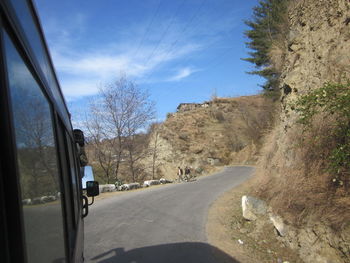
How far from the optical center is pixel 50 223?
4.82 feet

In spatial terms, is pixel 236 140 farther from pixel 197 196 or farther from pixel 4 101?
pixel 4 101

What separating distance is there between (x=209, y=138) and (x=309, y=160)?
4097 centimetres

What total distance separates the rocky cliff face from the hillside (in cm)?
2479

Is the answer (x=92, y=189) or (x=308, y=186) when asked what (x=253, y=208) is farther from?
(x=92, y=189)

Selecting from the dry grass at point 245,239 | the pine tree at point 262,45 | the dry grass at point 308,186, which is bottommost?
the dry grass at point 245,239

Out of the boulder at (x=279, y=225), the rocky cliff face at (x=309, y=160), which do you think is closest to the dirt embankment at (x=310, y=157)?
the rocky cliff face at (x=309, y=160)

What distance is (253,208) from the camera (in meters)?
8.04

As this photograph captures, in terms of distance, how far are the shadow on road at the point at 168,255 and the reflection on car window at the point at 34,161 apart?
4229 mm

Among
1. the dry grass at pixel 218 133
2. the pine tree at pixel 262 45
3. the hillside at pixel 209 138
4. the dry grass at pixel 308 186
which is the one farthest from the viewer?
the dry grass at pixel 218 133

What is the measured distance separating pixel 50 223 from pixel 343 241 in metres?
4.86

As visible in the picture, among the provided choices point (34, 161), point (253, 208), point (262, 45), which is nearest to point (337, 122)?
point (253, 208)

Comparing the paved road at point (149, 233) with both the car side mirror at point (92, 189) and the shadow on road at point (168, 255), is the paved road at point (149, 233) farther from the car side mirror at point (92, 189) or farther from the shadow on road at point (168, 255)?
the car side mirror at point (92, 189)

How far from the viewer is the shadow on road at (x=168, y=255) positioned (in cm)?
555

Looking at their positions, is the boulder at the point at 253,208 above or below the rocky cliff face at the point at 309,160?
below
